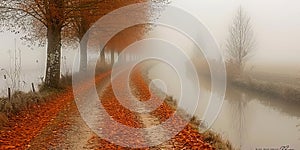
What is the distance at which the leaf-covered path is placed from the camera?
896 centimetres

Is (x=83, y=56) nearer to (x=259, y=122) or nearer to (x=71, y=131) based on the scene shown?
(x=259, y=122)

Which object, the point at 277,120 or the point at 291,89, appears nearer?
the point at 277,120

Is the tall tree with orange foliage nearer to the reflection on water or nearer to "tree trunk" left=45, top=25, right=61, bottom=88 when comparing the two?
"tree trunk" left=45, top=25, right=61, bottom=88

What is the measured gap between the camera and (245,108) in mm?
23859

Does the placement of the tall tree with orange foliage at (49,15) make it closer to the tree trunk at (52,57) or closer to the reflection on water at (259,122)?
the tree trunk at (52,57)

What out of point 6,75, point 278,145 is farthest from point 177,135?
point 6,75

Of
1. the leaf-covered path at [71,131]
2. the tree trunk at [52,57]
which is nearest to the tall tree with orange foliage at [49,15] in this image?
→ the tree trunk at [52,57]

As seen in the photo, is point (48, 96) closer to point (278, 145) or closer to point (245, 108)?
point (278, 145)

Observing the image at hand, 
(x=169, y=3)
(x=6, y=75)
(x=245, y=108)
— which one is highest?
(x=169, y=3)

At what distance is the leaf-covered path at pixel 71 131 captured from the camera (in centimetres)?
896

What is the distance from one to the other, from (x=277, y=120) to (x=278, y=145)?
698cm

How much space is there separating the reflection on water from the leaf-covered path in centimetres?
288

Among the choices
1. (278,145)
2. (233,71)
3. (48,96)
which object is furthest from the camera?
(233,71)

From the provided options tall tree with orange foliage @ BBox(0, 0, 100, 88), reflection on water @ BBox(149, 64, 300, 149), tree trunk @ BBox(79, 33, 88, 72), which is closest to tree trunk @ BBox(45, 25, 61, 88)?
tall tree with orange foliage @ BBox(0, 0, 100, 88)
